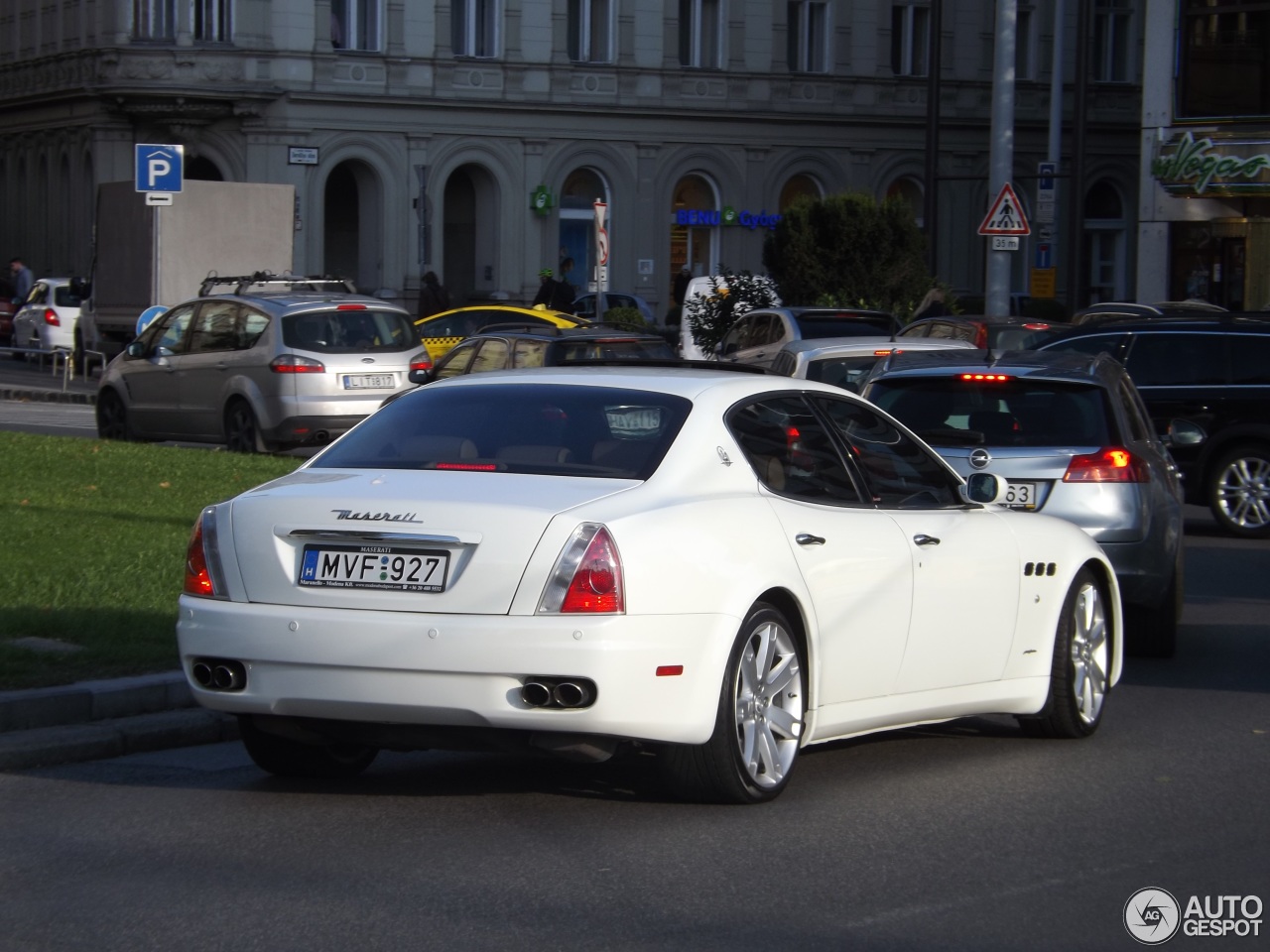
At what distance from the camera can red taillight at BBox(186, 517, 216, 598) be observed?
690cm

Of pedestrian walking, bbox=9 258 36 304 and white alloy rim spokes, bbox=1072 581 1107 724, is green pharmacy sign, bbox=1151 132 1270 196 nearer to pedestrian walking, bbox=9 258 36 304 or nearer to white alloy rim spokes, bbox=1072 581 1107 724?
pedestrian walking, bbox=9 258 36 304

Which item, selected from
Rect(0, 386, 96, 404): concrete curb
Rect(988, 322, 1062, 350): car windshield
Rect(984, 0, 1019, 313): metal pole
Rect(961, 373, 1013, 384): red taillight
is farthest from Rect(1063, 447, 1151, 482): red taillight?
Rect(0, 386, 96, 404): concrete curb

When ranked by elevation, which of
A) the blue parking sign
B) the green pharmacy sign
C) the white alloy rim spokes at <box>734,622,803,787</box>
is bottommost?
the white alloy rim spokes at <box>734,622,803,787</box>

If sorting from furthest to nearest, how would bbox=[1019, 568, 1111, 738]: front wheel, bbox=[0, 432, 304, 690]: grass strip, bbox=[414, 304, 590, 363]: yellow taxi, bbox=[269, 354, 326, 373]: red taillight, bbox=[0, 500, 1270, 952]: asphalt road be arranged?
bbox=[414, 304, 590, 363]: yellow taxi, bbox=[269, 354, 326, 373]: red taillight, bbox=[0, 432, 304, 690]: grass strip, bbox=[1019, 568, 1111, 738]: front wheel, bbox=[0, 500, 1270, 952]: asphalt road

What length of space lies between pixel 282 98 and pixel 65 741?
1664 inches

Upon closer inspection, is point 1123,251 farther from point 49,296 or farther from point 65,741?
point 65,741

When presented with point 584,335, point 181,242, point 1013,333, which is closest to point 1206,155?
point 1013,333

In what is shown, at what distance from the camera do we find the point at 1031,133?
192ft

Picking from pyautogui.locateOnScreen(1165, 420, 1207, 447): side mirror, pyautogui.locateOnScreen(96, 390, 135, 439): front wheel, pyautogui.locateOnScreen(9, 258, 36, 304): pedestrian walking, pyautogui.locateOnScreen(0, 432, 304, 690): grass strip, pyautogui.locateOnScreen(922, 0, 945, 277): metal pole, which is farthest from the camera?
pyautogui.locateOnScreen(9, 258, 36, 304): pedestrian walking

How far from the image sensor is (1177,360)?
18266mm

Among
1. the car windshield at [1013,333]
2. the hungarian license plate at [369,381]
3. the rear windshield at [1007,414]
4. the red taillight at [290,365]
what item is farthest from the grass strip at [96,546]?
the car windshield at [1013,333]

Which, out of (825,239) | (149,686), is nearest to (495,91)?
(825,239)

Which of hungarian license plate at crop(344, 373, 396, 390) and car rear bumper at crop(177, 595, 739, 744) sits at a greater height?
hungarian license plate at crop(344, 373, 396, 390)

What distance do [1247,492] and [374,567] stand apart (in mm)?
12770
